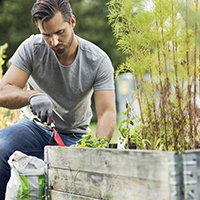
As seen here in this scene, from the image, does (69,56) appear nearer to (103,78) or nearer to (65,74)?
(65,74)

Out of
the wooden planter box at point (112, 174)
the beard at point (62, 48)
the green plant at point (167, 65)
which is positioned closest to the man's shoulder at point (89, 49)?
the beard at point (62, 48)

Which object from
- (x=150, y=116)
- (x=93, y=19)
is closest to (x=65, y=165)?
(x=150, y=116)

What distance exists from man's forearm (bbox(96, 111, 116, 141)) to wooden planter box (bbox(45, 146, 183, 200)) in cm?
69

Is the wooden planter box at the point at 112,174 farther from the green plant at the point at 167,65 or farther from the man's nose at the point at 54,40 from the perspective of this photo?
the man's nose at the point at 54,40

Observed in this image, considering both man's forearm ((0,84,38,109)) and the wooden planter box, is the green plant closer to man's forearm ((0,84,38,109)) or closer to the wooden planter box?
the wooden planter box

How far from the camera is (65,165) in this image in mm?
1668

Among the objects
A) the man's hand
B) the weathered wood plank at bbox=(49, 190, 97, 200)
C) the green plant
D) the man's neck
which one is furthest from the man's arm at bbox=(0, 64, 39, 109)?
the green plant

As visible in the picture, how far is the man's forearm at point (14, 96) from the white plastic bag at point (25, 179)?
21.5 inches

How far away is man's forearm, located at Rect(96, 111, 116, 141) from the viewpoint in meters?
2.41

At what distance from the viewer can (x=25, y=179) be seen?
1790 millimetres

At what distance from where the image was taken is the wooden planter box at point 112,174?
1192mm

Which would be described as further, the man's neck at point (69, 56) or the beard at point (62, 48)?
the man's neck at point (69, 56)

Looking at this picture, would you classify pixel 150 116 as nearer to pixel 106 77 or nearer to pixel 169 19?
pixel 169 19

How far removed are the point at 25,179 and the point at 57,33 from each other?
1151 millimetres
